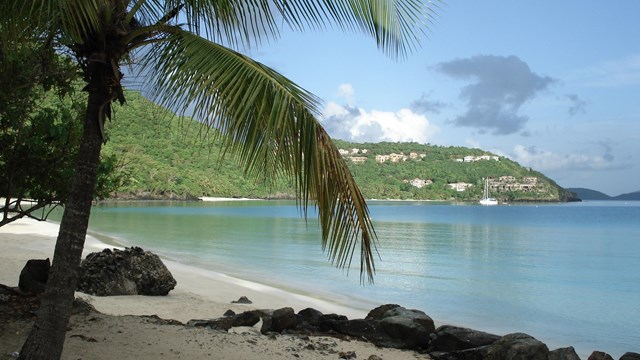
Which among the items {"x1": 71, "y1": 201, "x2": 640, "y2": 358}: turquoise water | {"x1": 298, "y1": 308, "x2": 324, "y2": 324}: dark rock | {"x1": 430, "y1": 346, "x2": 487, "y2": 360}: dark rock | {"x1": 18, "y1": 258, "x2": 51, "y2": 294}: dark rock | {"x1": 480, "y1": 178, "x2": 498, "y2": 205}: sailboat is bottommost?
{"x1": 71, "y1": 201, "x2": 640, "y2": 358}: turquoise water

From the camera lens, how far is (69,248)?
170 inches

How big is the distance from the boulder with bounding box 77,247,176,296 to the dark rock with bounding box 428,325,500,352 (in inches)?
202

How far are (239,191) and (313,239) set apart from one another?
74.4m

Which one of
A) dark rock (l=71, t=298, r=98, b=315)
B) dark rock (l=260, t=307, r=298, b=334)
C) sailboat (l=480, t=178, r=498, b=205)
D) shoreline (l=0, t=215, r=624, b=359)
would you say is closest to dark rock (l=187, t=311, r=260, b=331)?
dark rock (l=260, t=307, r=298, b=334)

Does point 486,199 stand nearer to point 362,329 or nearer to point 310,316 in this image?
point 310,316

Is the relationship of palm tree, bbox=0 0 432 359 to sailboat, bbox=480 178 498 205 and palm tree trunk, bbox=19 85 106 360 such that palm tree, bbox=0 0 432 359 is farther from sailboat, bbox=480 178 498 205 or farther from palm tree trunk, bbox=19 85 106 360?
sailboat, bbox=480 178 498 205

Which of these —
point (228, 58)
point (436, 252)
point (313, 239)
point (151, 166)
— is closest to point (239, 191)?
point (151, 166)

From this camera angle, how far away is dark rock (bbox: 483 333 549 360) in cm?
745

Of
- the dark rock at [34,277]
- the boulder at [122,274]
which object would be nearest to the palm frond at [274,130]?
the dark rock at [34,277]

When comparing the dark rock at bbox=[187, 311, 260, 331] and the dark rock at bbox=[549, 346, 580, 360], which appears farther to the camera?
the dark rock at bbox=[187, 311, 260, 331]

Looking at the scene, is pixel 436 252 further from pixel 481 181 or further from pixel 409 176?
pixel 481 181

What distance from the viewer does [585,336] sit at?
43.1 feet

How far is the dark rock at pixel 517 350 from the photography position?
24.4 feet

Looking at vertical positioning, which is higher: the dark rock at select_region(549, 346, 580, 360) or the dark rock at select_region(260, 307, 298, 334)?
the dark rock at select_region(260, 307, 298, 334)
